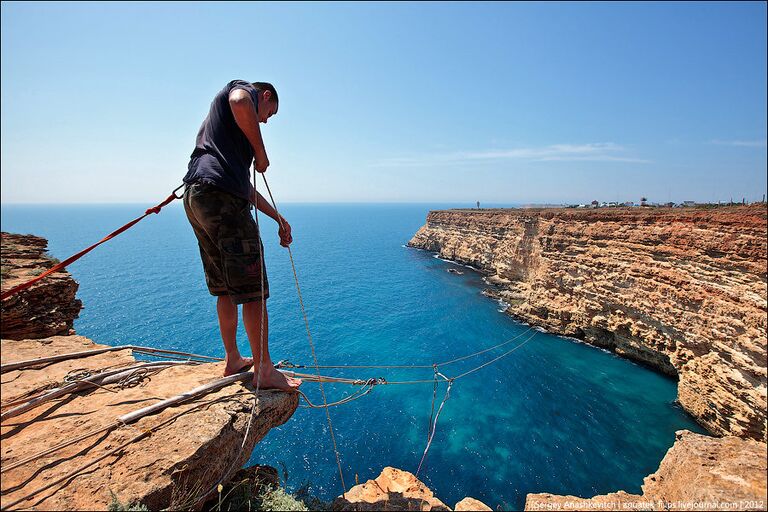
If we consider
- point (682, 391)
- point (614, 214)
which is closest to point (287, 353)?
point (682, 391)

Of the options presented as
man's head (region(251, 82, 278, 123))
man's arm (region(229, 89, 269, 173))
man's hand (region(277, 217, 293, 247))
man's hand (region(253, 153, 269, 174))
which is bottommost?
man's hand (region(277, 217, 293, 247))

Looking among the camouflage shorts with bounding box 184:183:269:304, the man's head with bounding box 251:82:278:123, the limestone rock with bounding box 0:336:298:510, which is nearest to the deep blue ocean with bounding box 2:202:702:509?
the limestone rock with bounding box 0:336:298:510

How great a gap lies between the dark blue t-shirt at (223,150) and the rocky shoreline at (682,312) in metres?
5.32

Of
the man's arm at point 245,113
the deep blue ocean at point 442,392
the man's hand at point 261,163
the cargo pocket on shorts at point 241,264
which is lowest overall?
the deep blue ocean at point 442,392

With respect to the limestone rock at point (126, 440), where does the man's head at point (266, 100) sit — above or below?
above

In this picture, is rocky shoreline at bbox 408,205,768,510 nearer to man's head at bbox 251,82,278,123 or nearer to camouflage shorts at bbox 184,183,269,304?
camouflage shorts at bbox 184,183,269,304

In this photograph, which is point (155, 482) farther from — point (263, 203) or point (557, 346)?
point (557, 346)

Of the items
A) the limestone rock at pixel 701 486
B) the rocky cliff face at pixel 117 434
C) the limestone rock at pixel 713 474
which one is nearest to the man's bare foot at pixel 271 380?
the rocky cliff face at pixel 117 434

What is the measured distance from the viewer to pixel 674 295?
20172 millimetres

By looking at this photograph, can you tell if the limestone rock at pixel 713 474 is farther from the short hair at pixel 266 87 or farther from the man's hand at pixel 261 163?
the short hair at pixel 266 87

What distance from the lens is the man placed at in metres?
3.47

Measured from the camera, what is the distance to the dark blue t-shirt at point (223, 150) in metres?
3.49

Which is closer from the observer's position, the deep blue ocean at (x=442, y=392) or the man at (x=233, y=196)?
the man at (x=233, y=196)

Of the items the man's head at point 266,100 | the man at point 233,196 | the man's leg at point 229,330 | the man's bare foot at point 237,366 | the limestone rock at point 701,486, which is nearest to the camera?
the man at point 233,196
